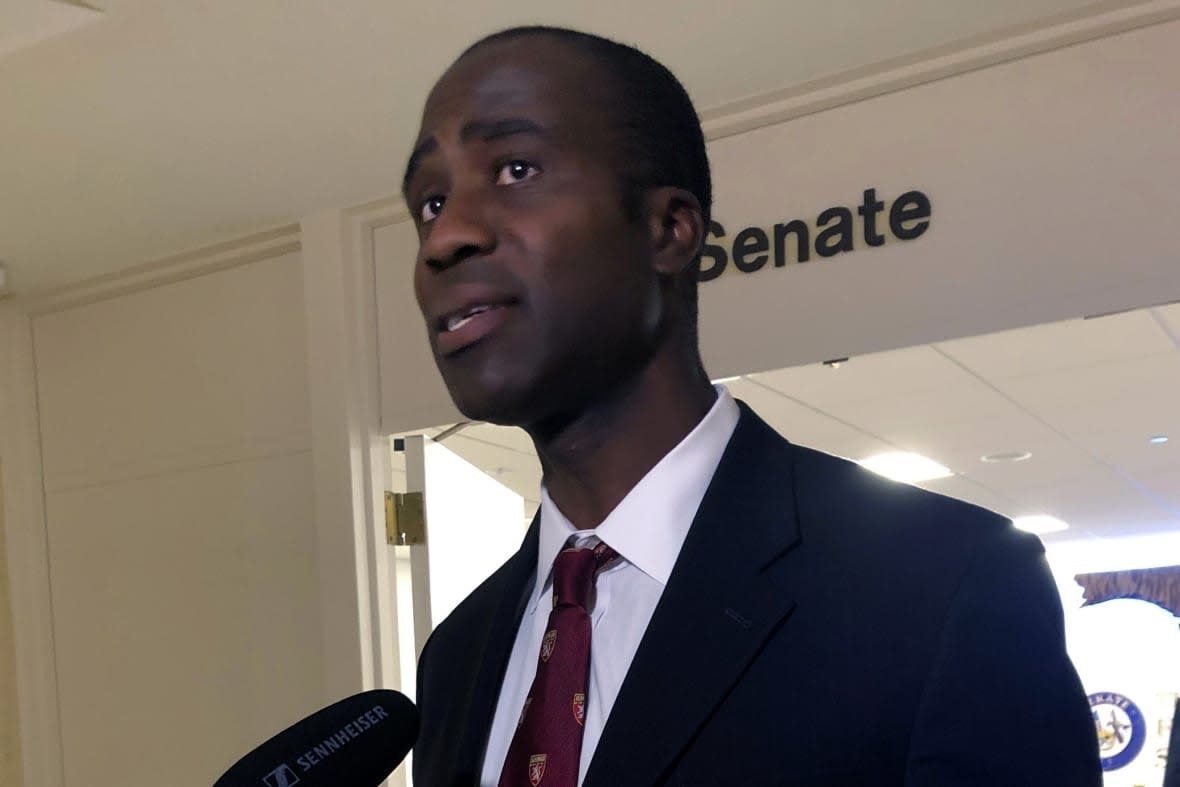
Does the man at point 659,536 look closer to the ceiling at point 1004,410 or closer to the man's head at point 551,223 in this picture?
the man's head at point 551,223

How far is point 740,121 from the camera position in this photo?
2.50m

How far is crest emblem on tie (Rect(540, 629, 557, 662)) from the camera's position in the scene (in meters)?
0.79

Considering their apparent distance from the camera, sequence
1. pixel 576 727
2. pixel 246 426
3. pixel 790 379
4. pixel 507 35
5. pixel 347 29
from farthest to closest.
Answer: pixel 790 379 → pixel 246 426 → pixel 347 29 → pixel 507 35 → pixel 576 727

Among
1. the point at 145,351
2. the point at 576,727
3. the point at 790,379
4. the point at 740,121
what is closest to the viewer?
the point at 576,727

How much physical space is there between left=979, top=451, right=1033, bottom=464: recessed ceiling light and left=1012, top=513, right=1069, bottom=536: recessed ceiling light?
2.22 m

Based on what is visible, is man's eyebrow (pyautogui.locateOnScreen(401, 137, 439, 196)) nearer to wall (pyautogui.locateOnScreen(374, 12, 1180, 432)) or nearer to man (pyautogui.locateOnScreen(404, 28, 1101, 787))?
man (pyautogui.locateOnScreen(404, 28, 1101, 787))

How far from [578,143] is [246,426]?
8.30 ft

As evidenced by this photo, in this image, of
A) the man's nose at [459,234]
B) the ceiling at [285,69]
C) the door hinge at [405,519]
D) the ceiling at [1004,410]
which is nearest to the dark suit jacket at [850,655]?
the man's nose at [459,234]

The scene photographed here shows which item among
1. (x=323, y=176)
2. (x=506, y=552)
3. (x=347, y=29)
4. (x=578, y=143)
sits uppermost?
(x=347, y=29)

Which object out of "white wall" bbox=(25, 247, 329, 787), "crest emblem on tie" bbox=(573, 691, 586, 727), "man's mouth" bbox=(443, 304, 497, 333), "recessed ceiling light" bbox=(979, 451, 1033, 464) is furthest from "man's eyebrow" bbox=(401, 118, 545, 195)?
"recessed ceiling light" bbox=(979, 451, 1033, 464)

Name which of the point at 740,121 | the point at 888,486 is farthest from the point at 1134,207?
the point at 888,486

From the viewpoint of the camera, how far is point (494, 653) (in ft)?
2.91

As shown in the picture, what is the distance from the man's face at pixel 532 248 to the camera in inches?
28.9

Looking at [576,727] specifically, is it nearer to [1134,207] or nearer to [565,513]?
[565,513]
